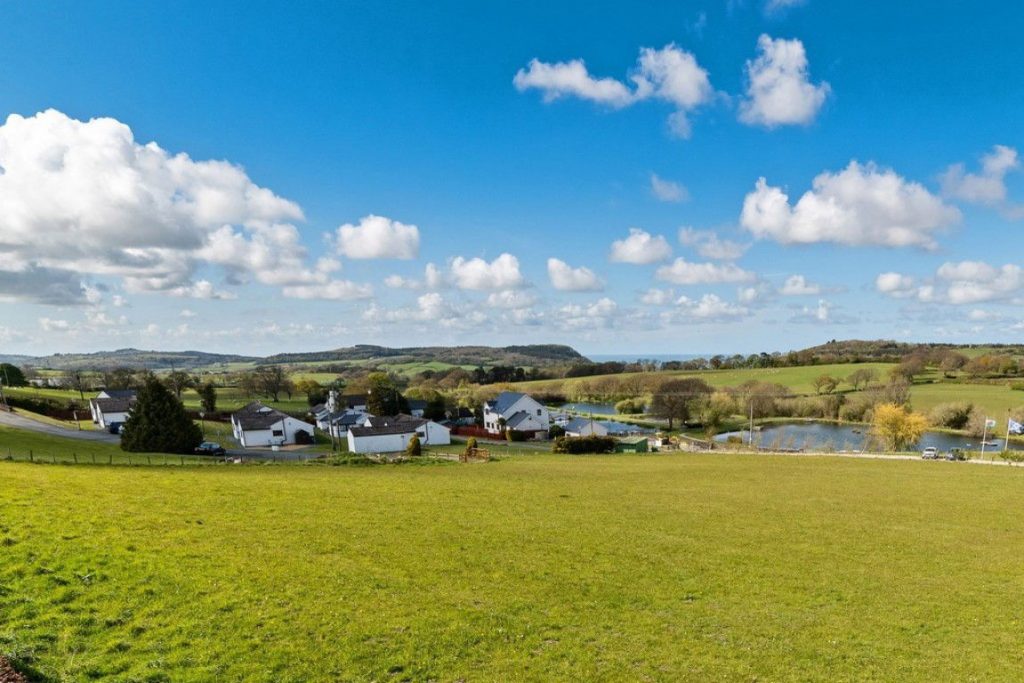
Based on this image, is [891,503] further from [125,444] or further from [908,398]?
[908,398]

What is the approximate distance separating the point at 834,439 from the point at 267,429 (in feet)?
287

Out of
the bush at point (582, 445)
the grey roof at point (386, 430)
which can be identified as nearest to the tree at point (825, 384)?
the bush at point (582, 445)

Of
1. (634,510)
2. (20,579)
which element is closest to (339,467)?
(634,510)

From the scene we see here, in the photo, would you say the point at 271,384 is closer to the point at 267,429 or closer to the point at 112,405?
the point at 112,405

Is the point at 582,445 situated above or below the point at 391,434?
below

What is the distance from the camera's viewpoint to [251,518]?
66.6 feet

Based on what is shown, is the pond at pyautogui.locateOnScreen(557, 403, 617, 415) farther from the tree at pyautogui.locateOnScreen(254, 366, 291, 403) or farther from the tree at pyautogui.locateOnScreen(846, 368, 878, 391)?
the tree at pyautogui.locateOnScreen(254, 366, 291, 403)

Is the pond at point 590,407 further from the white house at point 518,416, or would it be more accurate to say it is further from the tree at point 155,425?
the tree at point 155,425

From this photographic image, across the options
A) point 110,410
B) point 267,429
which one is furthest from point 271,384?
point 267,429

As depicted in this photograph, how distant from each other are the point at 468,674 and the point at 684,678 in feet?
14.4

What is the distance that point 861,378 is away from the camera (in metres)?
131

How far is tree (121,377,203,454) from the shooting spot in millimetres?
52344

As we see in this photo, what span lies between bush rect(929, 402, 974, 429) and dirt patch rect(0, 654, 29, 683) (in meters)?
118

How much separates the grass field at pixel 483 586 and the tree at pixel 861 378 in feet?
395
